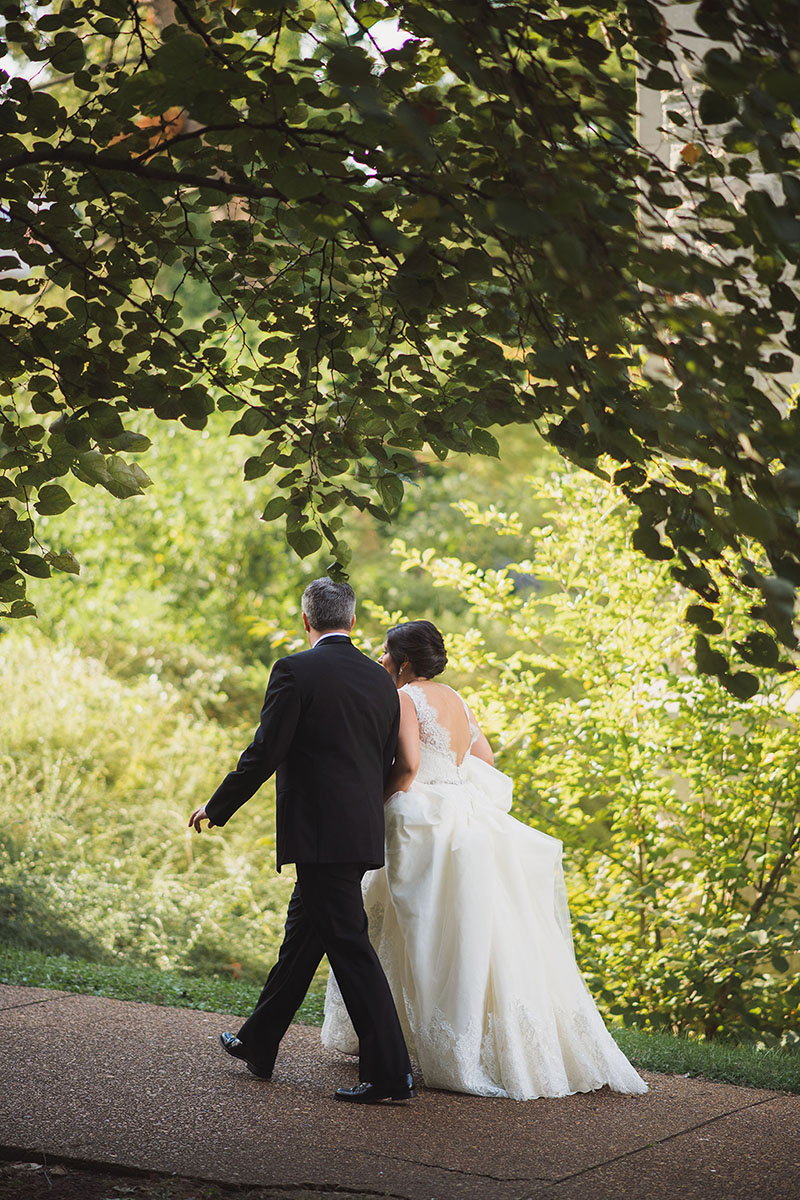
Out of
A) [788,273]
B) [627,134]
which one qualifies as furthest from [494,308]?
[788,273]

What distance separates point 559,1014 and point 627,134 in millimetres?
3246

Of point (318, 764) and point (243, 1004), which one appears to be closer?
point (318, 764)

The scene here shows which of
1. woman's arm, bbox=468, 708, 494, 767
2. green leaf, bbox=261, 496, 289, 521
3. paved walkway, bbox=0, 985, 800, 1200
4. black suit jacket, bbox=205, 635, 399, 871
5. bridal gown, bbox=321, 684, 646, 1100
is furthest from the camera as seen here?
woman's arm, bbox=468, 708, 494, 767

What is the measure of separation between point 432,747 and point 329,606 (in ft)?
2.72

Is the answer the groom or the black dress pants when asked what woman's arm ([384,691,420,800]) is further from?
the black dress pants

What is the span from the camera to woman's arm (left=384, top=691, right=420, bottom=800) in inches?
191

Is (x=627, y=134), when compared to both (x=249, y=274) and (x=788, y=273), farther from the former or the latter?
(x=788, y=273)

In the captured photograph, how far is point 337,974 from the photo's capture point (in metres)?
4.33

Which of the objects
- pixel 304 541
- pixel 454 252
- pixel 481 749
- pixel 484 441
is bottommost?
A: pixel 481 749

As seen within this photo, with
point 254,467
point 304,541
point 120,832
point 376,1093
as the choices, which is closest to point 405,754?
point 376,1093

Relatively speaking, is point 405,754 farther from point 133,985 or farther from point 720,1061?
point 133,985

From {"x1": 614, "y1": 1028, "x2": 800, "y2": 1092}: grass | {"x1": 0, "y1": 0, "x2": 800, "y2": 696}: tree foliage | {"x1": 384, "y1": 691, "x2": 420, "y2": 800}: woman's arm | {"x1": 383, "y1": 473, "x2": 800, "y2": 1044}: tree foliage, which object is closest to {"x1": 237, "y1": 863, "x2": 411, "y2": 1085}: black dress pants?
{"x1": 384, "y1": 691, "x2": 420, "y2": 800}: woman's arm

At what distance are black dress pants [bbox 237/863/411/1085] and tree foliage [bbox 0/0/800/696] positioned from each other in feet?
4.19

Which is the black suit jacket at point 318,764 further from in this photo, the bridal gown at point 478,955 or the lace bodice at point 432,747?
the lace bodice at point 432,747
